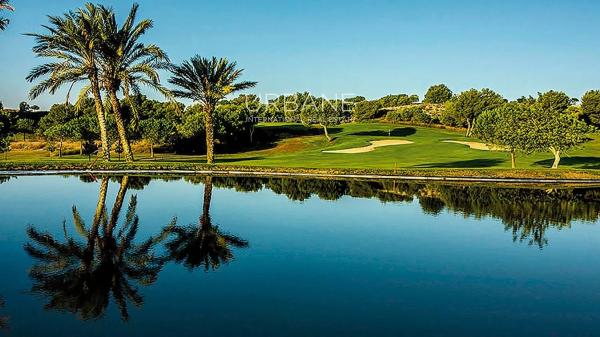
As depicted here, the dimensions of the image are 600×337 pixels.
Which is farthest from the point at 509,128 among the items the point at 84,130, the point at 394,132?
the point at 394,132

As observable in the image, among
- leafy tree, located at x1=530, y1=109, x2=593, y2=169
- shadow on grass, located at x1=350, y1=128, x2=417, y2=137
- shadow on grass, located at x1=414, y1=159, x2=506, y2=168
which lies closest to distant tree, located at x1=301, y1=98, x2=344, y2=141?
shadow on grass, located at x1=350, y1=128, x2=417, y2=137

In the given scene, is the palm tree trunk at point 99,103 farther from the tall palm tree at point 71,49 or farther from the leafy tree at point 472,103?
the leafy tree at point 472,103

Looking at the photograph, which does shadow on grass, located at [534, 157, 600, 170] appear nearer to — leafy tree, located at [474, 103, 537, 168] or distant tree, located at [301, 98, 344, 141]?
leafy tree, located at [474, 103, 537, 168]

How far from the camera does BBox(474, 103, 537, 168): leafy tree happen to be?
153 ft

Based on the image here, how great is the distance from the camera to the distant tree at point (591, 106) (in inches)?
4208

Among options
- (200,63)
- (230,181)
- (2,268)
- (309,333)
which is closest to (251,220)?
(2,268)

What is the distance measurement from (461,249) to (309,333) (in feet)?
30.9

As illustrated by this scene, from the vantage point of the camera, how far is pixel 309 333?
9906 millimetres

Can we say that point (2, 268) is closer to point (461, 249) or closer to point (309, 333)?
point (309, 333)

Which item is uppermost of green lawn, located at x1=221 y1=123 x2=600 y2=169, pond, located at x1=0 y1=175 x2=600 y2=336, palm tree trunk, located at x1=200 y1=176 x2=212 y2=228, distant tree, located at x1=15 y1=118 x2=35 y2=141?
distant tree, located at x1=15 y1=118 x2=35 y2=141

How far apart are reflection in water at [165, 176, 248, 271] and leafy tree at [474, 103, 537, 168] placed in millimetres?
35730

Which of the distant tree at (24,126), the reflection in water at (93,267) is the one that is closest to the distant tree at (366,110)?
the distant tree at (24,126)

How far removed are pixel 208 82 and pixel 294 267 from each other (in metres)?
42.8

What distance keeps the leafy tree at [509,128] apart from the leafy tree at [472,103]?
56.5m
